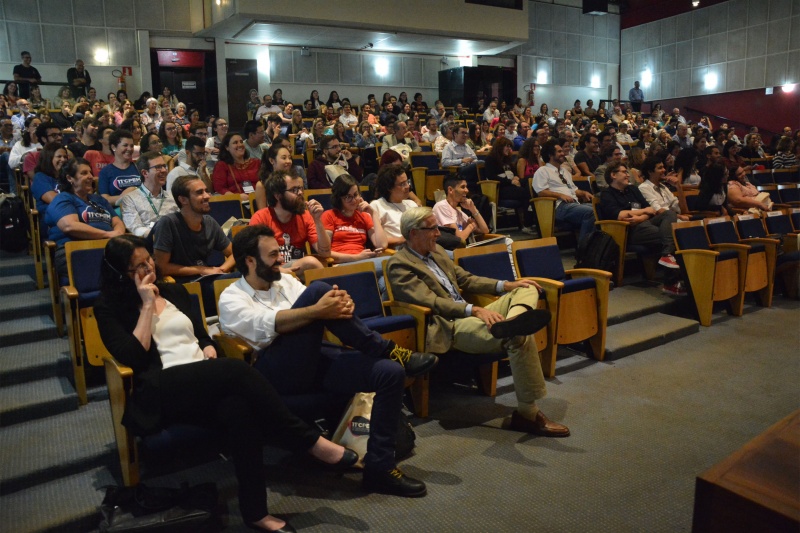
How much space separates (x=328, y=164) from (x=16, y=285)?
8.16 ft

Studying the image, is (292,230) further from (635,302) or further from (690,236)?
(690,236)

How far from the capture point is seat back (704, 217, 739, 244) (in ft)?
14.8

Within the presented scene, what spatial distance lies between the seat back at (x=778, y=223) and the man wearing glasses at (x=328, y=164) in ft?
11.5

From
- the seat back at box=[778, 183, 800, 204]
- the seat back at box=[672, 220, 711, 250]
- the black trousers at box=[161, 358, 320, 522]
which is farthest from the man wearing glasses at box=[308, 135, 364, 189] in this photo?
the seat back at box=[778, 183, 800, 204]

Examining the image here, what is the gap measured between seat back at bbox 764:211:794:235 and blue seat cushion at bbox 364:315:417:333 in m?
3.90

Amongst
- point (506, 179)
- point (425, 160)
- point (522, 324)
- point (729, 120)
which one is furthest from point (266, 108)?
point (729, 120)

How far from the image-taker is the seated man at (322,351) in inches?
81.1

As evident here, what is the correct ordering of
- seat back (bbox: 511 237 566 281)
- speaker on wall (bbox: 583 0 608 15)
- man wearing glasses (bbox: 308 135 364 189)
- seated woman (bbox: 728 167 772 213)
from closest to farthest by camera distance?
seat back (bbox: 511 237 566 281), man wearing glasses (bbox: 308 135 364 189), seated woman (bbox: 728 167 772 213), speaker on wall (bbox: 583 0 608 15)

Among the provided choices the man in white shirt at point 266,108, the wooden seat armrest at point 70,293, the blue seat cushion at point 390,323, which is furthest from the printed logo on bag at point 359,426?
the man in white shirt at point 266,108

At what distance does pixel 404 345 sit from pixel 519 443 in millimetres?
620

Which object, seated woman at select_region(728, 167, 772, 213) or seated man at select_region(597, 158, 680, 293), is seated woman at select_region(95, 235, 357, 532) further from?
seated woman at select_region(728, 167, 772, 213)

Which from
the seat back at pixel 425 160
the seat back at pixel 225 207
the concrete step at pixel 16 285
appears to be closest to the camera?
the concrete step at pixel 16 285

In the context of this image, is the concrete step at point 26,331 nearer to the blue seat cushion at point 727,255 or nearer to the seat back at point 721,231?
the blue seat cushion at point 727,255

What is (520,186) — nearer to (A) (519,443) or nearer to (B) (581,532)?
(A) (519,443)
